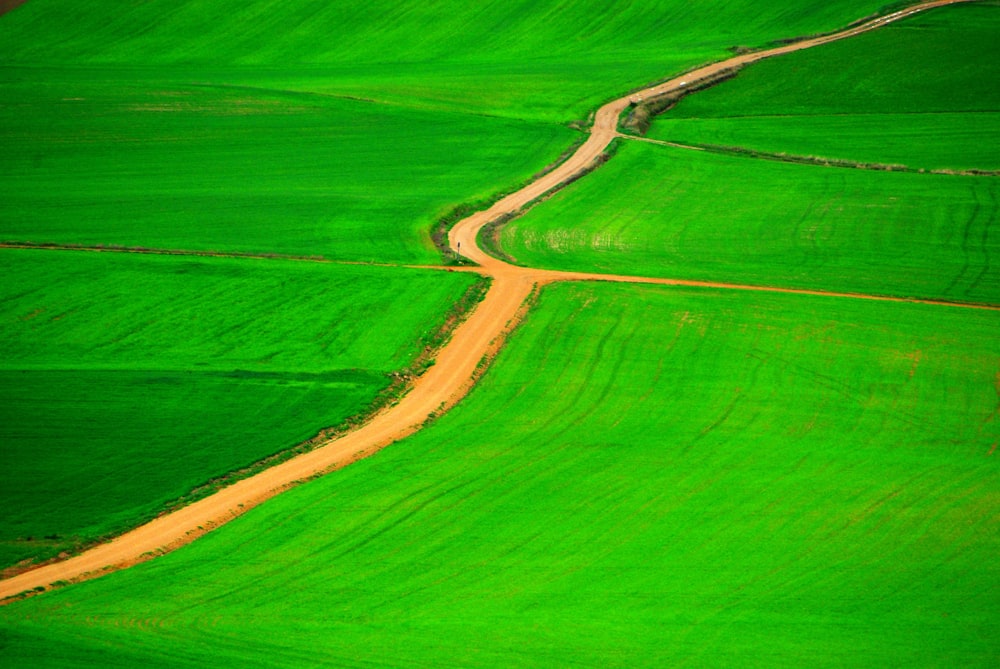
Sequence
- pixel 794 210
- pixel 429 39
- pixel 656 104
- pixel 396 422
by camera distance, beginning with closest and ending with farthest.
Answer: pixel 396 422 < pixel 794 210 < pixel 656 104 < pixel 429 39

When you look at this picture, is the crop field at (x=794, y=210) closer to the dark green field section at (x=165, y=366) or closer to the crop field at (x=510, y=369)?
the crop field at (x=510, y=369)

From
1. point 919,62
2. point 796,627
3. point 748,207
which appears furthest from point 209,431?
point 919,62

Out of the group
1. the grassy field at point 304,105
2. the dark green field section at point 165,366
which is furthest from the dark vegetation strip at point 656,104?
the dark green field section at point 165,366

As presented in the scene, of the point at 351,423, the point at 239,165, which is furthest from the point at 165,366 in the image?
the point at 239,165

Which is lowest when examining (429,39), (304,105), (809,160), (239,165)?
(809,160)

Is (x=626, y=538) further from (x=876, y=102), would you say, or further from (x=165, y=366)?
(x=876, y=102)

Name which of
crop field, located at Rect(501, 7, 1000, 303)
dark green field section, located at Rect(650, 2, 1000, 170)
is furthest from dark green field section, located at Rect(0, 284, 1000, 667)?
dark green field section, located at Rect(650, 2, 1000, 170)
